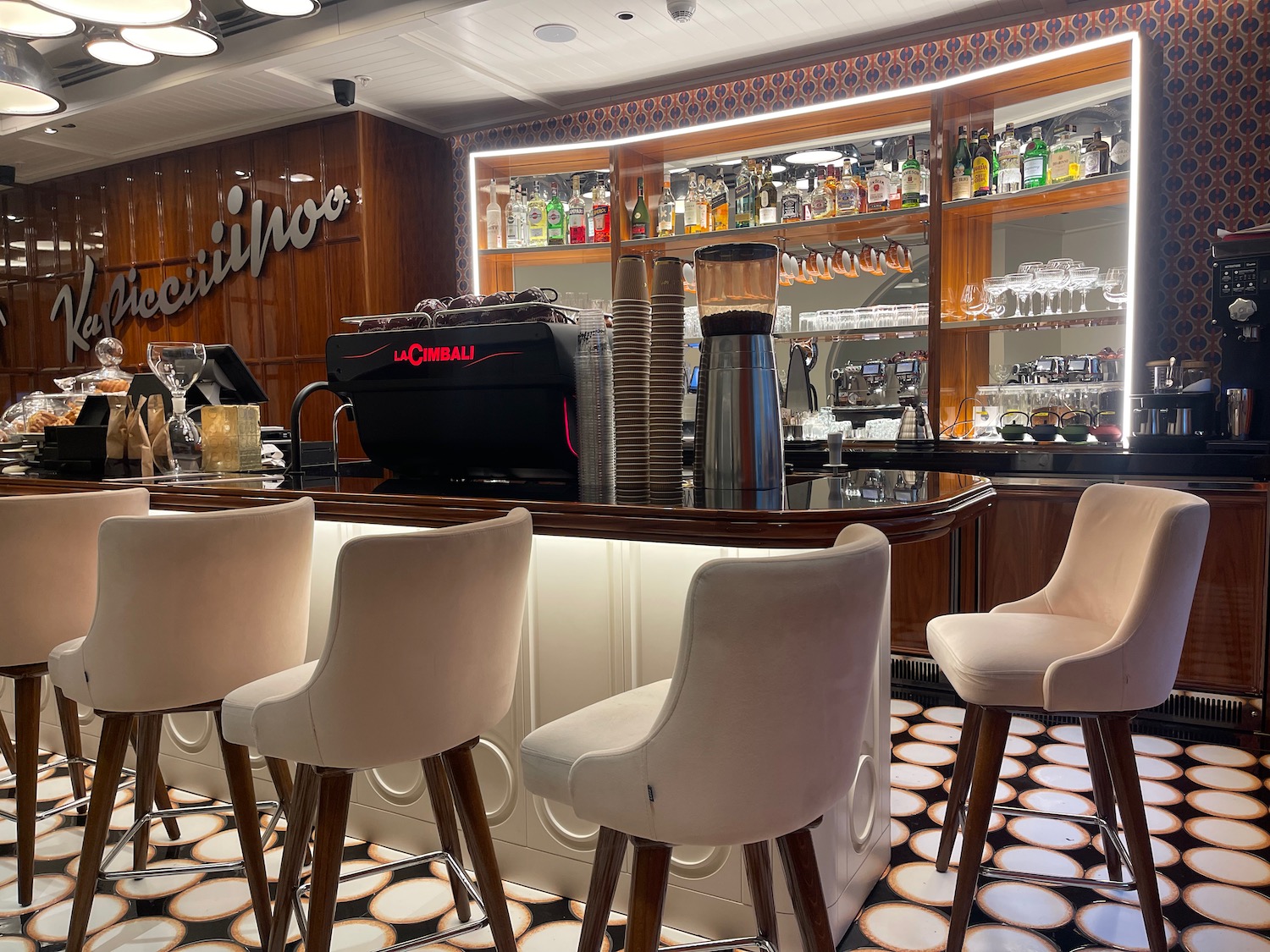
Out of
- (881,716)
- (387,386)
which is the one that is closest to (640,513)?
(881,716)

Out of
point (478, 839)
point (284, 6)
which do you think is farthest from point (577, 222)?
point (478, 839)

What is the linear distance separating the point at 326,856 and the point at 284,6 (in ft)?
10.1

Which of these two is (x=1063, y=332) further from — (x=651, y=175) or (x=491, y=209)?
(x=491, y=209)

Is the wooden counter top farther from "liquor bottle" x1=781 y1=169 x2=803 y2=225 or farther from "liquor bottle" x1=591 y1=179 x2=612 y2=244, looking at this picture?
"liquor bottle" x1=591 y1=179 x2=612 y2=244

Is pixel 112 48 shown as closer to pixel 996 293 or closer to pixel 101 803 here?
pixel 101 803

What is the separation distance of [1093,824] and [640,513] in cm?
139

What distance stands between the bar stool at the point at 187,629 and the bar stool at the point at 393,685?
179 millimetres

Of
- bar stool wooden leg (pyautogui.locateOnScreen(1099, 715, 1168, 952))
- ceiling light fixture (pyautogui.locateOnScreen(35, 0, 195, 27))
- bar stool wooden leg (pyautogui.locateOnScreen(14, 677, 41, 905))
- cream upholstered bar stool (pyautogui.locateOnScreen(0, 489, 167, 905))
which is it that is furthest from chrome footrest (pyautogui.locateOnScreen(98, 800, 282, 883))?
ceiling light fixture (pyautogui.locateOnScreen(35, 0, 195, 27))

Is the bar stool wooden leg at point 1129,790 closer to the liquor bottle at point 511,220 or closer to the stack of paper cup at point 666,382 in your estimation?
the stack of paper cup at point 666,382

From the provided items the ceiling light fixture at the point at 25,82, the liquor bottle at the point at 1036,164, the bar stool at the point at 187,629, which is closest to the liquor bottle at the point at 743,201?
the liquor bottle at the point at 1036,164

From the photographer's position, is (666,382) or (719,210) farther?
(719,210)

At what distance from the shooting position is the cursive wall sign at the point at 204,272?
5.75 meters

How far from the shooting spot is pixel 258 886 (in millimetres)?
1903

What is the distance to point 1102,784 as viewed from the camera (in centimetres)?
213
